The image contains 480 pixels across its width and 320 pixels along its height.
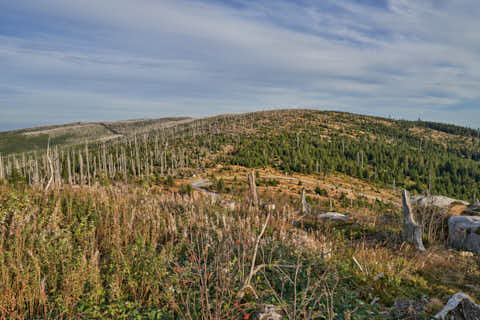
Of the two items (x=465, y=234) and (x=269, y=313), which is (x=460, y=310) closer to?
(x=269, y=313)

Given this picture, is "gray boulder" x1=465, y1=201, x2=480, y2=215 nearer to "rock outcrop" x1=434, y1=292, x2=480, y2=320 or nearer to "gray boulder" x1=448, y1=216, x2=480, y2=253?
"gray boulder" x1=448, y1=216, x2=480, y2=253

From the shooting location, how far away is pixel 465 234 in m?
9.03

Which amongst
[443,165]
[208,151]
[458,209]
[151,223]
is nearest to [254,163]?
[208,151]

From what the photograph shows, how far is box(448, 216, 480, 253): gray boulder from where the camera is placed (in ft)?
29.3

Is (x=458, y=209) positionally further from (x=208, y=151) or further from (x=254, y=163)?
(x=208, y=151)

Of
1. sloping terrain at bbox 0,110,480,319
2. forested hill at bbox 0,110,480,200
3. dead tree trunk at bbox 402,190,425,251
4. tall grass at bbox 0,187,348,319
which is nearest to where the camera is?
tall grass at bbox 0,187,348,319

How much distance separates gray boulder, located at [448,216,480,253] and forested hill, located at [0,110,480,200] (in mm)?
50510

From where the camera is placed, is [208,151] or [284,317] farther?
[208,151]

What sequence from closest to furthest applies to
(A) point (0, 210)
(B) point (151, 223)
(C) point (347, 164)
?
(A) point (0, 210) → (B) point (151, 223) → (C) point (347, 164)

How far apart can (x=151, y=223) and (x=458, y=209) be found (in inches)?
509

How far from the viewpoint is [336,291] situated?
4.60m

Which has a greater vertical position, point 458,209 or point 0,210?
point 0,210

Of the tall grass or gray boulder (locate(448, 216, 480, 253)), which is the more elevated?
the tall grass

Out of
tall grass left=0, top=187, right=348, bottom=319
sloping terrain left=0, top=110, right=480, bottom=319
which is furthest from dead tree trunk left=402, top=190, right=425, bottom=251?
tall grass left=0, top=187, right=348, bottom=319
